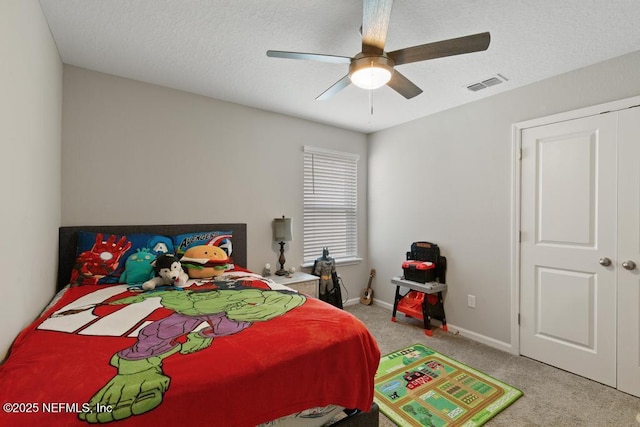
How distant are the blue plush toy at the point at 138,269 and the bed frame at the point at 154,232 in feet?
1.38

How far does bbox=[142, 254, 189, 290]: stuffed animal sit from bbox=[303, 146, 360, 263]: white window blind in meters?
1.83

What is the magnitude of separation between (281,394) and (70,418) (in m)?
0.67

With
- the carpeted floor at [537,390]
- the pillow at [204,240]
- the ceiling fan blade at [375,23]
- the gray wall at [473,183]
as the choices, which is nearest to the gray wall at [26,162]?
the pillow at [204,240]

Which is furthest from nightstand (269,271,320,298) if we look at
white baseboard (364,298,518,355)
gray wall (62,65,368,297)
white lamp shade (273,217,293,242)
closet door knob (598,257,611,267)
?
closet door knob (598,257,611,267)

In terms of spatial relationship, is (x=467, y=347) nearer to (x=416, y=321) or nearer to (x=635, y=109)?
(x=416, y=321)

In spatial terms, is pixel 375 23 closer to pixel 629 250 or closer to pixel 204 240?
pixel 204 240

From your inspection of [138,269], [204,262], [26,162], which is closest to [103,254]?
[138,269]

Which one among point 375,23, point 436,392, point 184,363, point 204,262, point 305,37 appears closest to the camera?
point 184,363

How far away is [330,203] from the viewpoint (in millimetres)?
4098

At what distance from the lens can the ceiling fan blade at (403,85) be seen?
76.5 inches

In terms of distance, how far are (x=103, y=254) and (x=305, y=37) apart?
231 cm

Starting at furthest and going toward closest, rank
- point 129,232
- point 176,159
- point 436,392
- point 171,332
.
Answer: point 176,159 < point 129,232 < point 436,392 < point 171,332

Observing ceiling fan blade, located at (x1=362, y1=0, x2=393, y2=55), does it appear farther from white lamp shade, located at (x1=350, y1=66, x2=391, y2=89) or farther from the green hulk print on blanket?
the green hulk print on blanket

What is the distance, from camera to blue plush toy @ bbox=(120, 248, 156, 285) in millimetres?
2268
